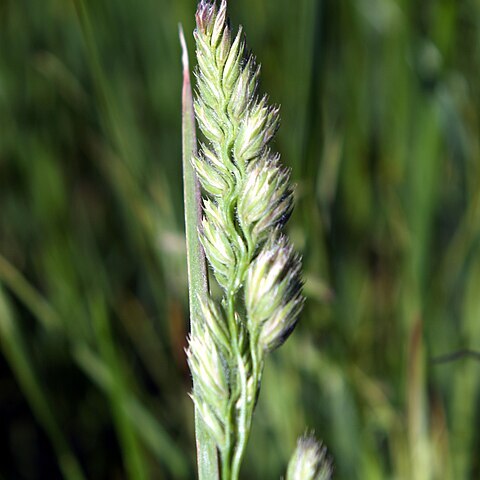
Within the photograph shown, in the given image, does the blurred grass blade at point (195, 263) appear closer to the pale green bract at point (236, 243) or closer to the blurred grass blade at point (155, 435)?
the pale green bract at point (236, 243)

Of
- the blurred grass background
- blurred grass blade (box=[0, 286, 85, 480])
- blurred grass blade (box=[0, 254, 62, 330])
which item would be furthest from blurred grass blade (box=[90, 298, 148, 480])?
blurred grass blade (box=[0, 254, 62, 330])

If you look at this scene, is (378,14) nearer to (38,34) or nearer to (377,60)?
(377,60)

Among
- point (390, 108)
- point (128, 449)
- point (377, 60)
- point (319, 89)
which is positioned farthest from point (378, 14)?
point (128, 449)

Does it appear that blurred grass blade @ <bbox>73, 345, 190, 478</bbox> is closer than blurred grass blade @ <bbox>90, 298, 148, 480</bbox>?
No

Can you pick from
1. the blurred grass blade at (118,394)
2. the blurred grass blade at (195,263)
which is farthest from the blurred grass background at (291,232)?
the blurred grass blade at (195,263)

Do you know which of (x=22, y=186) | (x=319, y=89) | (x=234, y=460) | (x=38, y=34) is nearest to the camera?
(x=234, y=460)

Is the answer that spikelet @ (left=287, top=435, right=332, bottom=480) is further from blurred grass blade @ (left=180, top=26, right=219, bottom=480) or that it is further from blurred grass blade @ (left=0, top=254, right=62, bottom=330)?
blurred grass blade @ (left=0, top=254, right=62, bottom=330)
